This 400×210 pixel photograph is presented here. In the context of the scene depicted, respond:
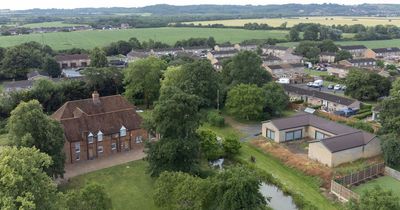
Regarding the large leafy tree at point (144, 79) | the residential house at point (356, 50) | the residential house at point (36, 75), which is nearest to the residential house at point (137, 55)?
the residential house at point (36, 75)

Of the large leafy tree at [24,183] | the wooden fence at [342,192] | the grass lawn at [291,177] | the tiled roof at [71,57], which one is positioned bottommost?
the grass lawn at [291,177]

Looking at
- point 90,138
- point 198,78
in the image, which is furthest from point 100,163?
point 198,78

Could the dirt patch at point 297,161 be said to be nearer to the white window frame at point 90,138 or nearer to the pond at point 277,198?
the pond at point 277,198

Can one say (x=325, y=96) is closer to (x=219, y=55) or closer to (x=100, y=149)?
(x=100, y=149)

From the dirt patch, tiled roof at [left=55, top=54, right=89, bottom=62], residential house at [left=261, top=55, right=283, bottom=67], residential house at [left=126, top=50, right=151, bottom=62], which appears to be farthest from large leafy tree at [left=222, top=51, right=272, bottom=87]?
tiled roof at [left=55, top=54, right=89, bottom=62]

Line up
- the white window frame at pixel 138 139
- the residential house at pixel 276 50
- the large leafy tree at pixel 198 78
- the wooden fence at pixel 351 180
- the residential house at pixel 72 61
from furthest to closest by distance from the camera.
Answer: the residential house at pixel 276 50
the residential house at pixel 72 61
the large leafy tree at pixel 198 78
the white window frame at pixel 138 139
the wooden fence at pixel 351 180

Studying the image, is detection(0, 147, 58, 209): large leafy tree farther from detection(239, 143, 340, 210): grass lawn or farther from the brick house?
detection(239, 143, 340, 210): grass lawn
